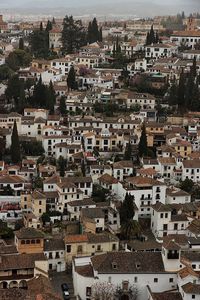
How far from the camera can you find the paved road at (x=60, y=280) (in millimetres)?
8141

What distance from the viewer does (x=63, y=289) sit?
814 cm

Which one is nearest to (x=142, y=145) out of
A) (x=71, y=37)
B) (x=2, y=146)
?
(x=2, y=146)

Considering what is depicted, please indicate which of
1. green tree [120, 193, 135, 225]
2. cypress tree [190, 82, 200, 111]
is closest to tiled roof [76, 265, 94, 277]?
green tree [120, 193, 135, 225]

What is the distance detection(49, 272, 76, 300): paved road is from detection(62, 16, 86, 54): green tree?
1283 cm

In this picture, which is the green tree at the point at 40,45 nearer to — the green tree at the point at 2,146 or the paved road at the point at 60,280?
the green tree at the point at 2,146

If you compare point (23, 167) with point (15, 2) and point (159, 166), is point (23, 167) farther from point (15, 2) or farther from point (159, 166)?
point (15, 2)

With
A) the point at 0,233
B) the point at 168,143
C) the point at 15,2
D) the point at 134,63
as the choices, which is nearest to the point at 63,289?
the point at 0,233

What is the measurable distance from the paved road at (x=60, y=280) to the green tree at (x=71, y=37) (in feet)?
42.1

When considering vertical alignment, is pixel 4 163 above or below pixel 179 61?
below

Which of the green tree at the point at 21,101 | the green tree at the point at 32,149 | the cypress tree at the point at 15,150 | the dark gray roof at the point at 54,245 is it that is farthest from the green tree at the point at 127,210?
the green tree at the point at 21,101

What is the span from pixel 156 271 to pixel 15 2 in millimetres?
42602

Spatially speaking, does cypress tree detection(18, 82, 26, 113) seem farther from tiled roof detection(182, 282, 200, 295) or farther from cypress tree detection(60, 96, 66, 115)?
tiled roof detection(182, 282, 200, 295)

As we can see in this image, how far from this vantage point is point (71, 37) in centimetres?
2106

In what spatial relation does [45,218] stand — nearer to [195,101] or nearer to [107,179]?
[107,179]
